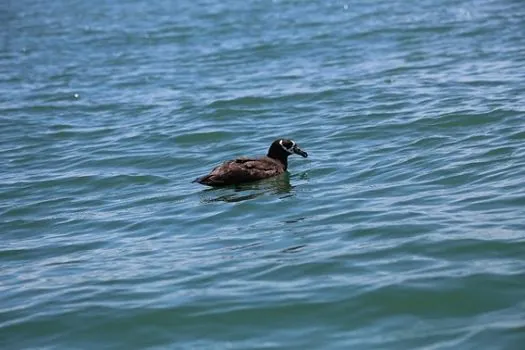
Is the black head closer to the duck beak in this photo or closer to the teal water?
the duck beak

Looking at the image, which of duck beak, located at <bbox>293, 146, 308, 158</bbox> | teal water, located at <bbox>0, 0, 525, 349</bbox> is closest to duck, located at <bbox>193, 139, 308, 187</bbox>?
duck beak, located at <bbox>293, 146, 308, 158</bbox>

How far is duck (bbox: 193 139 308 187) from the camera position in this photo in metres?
14.1

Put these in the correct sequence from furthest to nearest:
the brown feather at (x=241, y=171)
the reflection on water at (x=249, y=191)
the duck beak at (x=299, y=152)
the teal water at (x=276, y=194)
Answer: the duck beak at (x=299, y=152) → the brown feather at (x=241, y=171) → the reflection on water at (x=249, y=191) → the teal water at (x=276, y=194)

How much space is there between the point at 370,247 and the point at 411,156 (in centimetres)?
436

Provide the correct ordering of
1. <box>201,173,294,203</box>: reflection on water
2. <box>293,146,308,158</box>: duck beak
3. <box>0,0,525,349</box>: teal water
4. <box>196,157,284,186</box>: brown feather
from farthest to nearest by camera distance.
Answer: <box>293,146,308,158</box>: duck beak → <box>196,157,284,186</box>: brown feather → <box>201,173,294,203</box>: reflection on water → <box>0,0,525,349</box>: teal water

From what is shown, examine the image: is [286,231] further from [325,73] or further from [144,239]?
[325,73]

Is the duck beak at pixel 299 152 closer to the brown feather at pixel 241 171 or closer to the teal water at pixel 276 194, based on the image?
the teal water at pixel 276 194

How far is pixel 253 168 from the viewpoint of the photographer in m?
14.5

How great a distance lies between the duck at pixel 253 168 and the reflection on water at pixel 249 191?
0.07 meters

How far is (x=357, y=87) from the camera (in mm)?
20844

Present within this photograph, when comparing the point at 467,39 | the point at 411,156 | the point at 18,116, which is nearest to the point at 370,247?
the point at 411,156

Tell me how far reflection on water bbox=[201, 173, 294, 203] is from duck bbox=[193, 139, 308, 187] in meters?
0.07

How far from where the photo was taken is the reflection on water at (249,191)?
1359 cm

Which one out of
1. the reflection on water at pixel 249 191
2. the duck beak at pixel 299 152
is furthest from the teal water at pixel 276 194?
the duck beak at pixel 299 152
